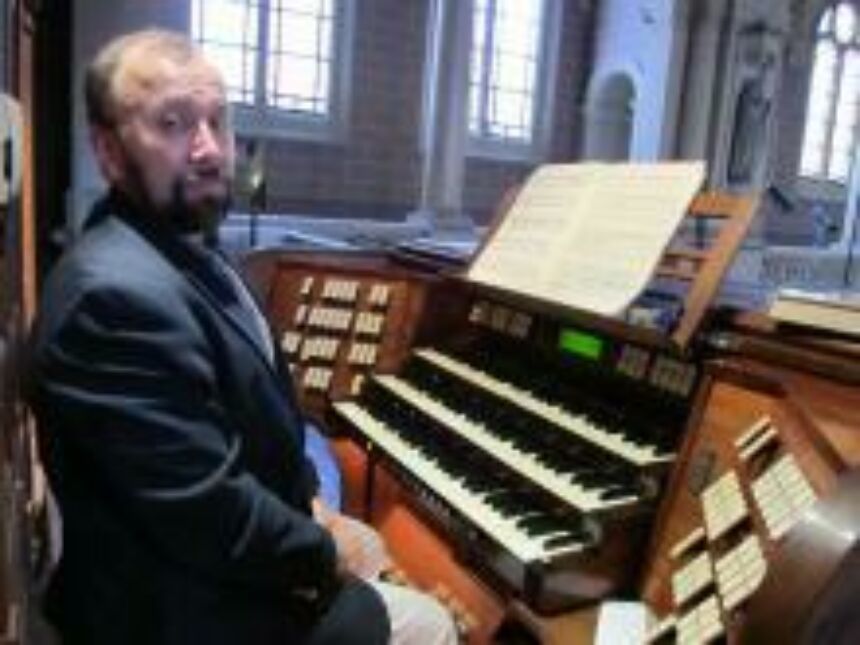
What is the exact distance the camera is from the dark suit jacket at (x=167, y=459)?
1.19 meters

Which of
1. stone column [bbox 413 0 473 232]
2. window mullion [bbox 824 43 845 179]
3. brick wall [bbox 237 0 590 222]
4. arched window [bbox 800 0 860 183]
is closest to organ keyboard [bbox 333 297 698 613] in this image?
stone column [bbox 413 0 473 232]

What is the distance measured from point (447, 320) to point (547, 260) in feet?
1.82

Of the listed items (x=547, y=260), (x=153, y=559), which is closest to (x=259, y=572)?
(x=153, y=559)

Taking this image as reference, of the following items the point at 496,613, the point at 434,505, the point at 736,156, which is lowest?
the point at 496,613

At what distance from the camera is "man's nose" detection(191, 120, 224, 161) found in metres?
1.35

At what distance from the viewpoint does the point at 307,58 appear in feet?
30.2

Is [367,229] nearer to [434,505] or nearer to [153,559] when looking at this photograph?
[434,505]

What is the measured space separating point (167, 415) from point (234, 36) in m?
8.17

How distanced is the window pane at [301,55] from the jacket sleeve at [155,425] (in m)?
8.18

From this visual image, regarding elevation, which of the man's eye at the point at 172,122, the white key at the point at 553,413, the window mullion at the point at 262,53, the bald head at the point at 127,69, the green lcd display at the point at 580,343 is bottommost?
the white key at the point at 553,413

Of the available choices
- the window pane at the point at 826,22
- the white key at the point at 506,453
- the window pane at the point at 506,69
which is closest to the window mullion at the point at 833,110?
the window pane at the point at 826,22

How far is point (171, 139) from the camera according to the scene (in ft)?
4.36

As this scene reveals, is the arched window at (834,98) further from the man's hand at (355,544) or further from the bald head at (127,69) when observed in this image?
the bald head at (127,69)

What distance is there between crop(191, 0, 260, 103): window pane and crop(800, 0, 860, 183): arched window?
7.13 metres
